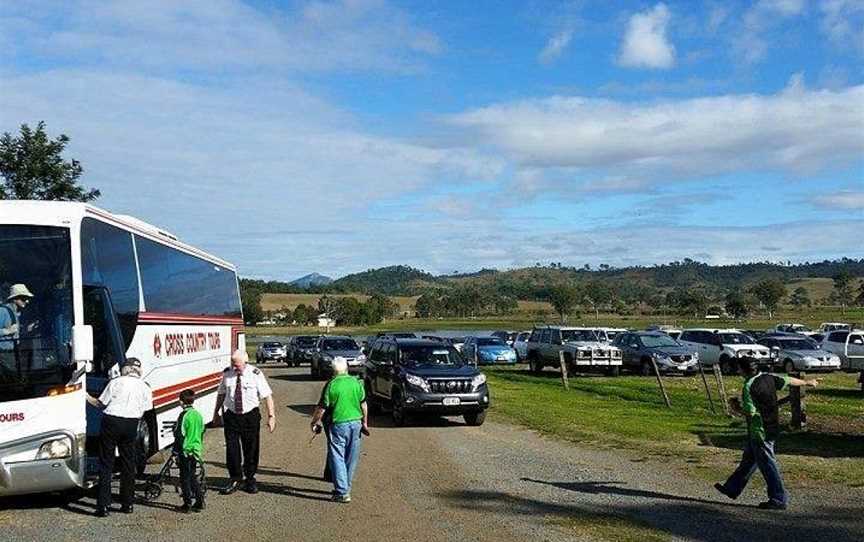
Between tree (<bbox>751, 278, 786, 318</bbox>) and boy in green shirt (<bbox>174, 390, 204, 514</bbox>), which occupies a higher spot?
tree (<bbox>751, 278, 786, 318</bbox>)

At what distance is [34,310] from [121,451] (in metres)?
1.84

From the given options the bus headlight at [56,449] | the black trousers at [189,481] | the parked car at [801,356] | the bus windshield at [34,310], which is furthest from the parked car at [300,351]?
the bus headlight at [56,449]

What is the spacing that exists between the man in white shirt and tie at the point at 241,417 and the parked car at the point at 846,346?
31330 mm

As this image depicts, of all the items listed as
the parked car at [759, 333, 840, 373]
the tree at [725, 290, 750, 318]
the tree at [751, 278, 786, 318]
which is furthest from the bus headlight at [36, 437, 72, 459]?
the tree at [751, 278, 786, 318]

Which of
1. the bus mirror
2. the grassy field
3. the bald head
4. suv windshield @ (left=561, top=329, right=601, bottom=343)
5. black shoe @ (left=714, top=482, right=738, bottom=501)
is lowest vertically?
the grassy field

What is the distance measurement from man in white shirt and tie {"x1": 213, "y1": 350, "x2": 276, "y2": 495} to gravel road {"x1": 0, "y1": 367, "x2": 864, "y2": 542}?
0.32 metres

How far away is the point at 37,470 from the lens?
9.98 m

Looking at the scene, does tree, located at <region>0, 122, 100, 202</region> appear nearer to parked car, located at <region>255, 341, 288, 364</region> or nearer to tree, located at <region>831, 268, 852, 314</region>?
parked car, located at <region>255, 341, 288, 364</region>

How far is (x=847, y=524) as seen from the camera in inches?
383

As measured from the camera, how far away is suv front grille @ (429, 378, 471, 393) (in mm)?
19062

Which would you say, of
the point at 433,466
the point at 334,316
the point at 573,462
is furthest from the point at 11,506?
the point at 334,316

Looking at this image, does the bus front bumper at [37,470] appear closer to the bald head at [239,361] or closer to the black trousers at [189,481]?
the black trousers at [189,481]

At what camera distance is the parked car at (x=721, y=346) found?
3656 centimetres

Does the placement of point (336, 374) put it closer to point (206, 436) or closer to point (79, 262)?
point (79, 262)
